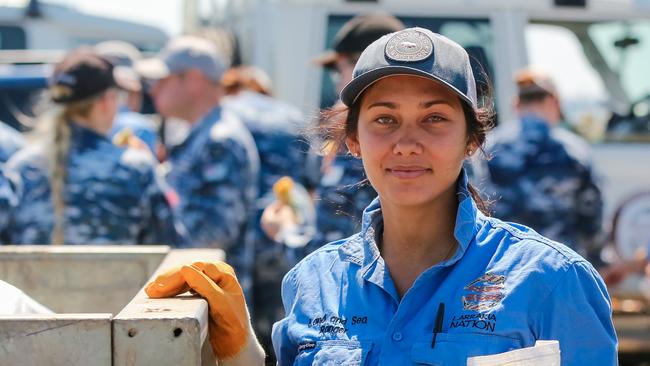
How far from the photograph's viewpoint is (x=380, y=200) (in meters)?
2.29

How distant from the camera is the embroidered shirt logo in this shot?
1964mm

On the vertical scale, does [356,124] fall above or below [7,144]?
above

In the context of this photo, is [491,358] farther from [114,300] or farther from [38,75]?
[38,75]

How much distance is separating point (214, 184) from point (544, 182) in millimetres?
1595

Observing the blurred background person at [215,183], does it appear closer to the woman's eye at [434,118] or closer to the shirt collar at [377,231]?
the shirt collar at [377,231]

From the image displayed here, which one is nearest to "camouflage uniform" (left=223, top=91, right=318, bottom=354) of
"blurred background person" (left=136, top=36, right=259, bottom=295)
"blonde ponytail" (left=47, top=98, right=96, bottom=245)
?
"blurred background person" (left=136, top=36, right=259, bottom=295)

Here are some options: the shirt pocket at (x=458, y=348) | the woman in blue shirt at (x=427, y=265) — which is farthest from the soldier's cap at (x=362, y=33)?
the shirt pocket at (x=458, y=348)

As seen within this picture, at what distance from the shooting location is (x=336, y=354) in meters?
2.08

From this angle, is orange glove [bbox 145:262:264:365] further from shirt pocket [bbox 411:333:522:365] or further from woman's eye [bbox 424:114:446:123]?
woman's eye [bbox 424:114:446:123]

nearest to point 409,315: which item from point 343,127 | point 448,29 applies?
point 343,127

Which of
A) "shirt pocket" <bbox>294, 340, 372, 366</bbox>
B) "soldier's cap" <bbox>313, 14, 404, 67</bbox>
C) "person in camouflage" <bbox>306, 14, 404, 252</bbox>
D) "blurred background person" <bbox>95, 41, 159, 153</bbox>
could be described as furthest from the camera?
"blurred background person" <bbox>95, 41, 159, 153</bbox>

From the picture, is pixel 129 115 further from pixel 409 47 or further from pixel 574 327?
pixel 574 327

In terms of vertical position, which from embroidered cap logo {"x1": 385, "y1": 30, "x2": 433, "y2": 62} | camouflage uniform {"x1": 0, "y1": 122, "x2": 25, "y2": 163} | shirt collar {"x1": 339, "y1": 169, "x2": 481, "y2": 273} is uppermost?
embroidered cap logo {"x1": 385, "y1": 30, "x2": 433, "y2": 62}

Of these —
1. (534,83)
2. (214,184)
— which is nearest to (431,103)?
(214,184)
